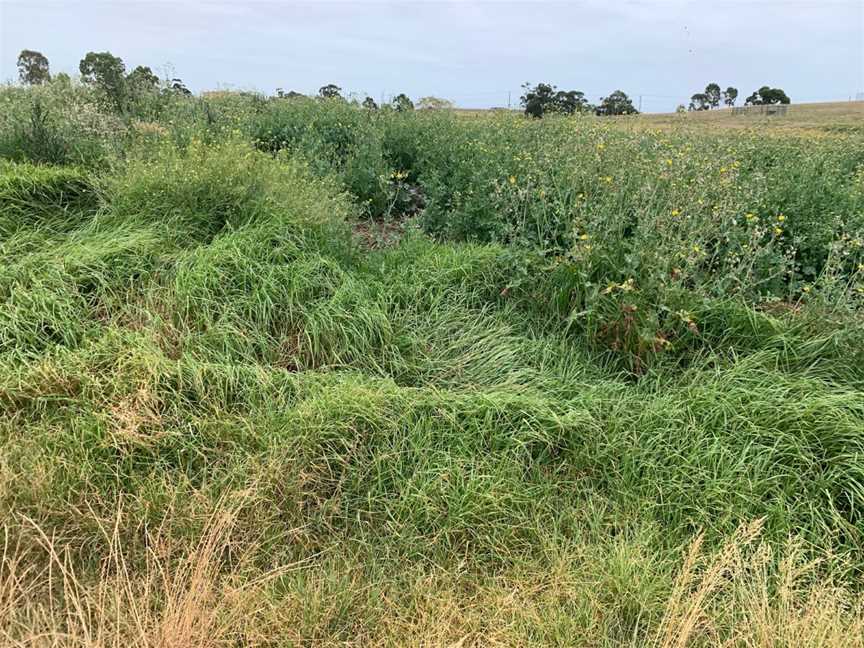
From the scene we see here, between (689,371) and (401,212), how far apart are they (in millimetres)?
3268

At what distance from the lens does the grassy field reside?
2.05 meters

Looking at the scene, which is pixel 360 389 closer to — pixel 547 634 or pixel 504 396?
pixel 504 396

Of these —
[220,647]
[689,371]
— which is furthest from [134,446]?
[689,371]

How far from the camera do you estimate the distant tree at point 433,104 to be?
378 inches

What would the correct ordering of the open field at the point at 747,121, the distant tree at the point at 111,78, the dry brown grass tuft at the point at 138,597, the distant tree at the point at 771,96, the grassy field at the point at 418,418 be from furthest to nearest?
the distant tree at the point at 771,96, the open field at the point at 747,121, the distant tree at the point at 111,78, the grassy field at the point at 418,418, the dry brown grass tuft at the point at 138,597

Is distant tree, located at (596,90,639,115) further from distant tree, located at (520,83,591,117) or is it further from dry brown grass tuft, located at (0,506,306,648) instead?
dry brown grass tuft, located at (0,506,306,648)

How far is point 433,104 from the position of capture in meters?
9.86

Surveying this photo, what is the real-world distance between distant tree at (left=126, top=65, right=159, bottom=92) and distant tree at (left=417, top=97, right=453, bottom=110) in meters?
4.10

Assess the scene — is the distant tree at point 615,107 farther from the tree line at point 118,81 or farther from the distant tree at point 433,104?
the tree line at point 118,81

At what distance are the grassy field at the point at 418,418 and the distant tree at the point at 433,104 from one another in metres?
5.69

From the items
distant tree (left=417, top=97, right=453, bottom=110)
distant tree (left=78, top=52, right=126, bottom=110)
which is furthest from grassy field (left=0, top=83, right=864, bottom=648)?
distant tree (left=417, top=97, right=453, bottom=110)

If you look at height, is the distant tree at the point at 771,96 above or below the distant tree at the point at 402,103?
above

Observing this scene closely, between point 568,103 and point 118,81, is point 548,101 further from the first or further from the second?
point 118,81

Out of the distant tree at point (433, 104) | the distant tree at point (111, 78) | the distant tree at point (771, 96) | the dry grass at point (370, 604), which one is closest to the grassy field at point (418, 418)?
the dry grass at point (370, 604)
